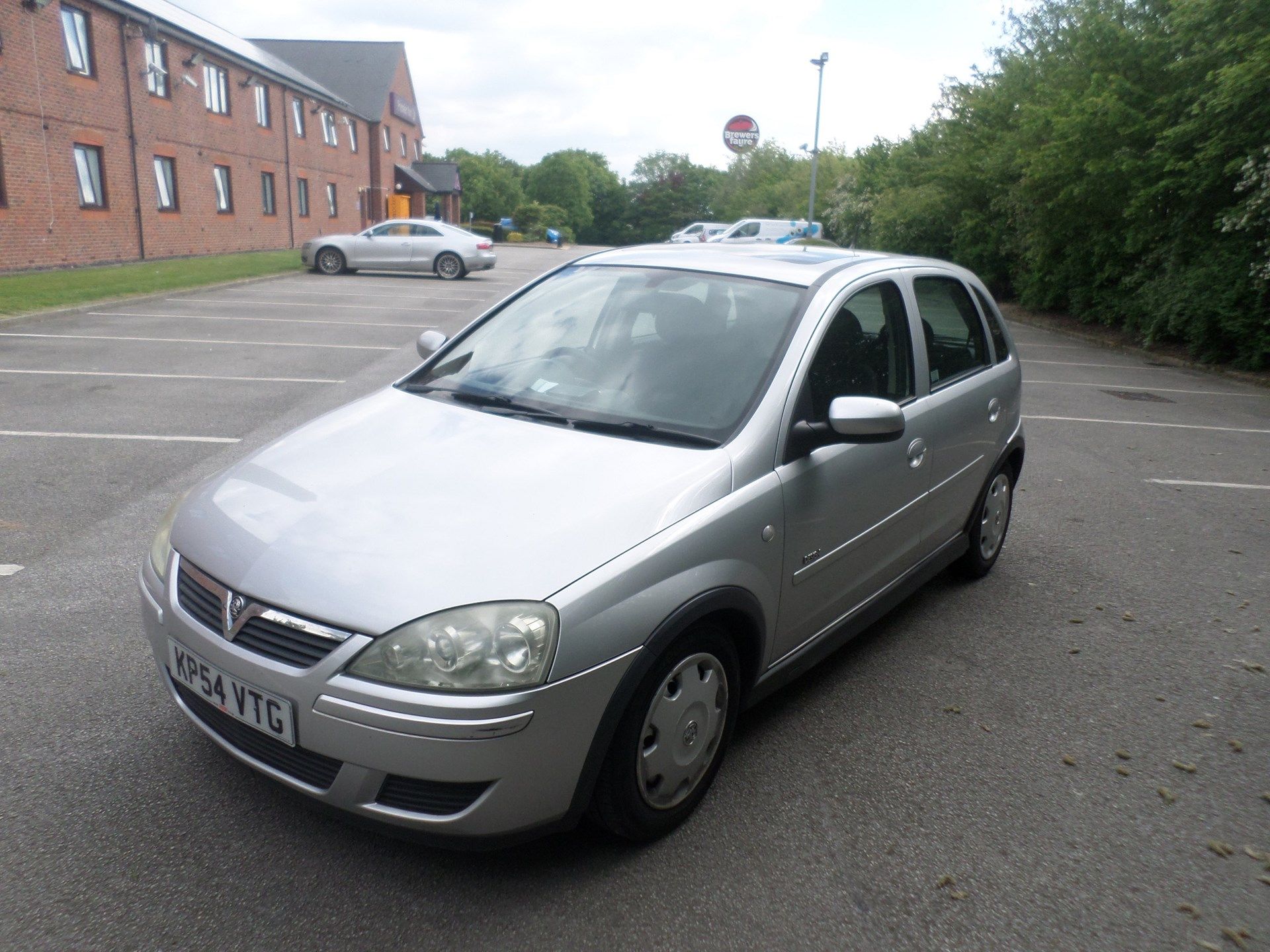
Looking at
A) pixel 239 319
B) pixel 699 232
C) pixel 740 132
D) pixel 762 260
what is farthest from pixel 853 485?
pixel 699 232

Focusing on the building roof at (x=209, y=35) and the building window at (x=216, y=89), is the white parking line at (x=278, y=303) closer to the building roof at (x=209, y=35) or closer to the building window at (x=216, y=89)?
the building roof at (x=209, y=35)

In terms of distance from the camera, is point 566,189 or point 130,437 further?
point 566,189

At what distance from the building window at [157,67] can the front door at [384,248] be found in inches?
233

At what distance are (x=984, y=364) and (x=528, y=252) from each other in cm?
4393

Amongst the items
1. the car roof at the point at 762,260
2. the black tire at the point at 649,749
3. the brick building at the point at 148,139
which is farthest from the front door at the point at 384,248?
the black tire at the point at 649,749

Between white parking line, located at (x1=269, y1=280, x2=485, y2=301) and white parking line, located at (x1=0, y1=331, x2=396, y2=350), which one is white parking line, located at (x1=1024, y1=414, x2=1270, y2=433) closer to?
white parking line, located at (x1=0, y1=331, x2=396, y2=350)

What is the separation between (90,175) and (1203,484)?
23315 mm

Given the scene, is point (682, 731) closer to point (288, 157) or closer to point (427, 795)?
point (427, 795)

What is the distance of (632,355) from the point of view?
11.8 ft

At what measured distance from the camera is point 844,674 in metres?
4.09

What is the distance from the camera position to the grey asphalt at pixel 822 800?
101 inches

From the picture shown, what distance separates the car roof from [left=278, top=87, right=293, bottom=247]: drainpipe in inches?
1329

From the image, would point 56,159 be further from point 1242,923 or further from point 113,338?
point 1242,923

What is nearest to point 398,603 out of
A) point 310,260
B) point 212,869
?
point 212,869
